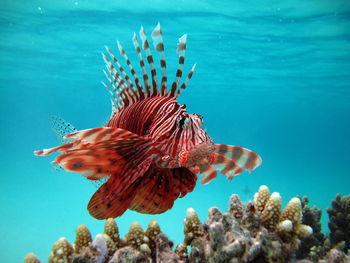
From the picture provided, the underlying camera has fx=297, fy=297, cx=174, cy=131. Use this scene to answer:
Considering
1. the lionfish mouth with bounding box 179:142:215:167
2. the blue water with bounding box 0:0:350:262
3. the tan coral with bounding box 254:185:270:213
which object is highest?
the blue water with bounding box 0:0:350:262

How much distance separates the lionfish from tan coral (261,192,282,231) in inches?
12.4

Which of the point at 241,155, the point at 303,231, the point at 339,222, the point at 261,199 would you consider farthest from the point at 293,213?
the point at 339,222

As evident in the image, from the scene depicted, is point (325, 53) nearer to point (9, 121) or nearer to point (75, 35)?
point (75, 35)

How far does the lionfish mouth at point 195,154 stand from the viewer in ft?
6.84

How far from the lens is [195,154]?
2.10 meters

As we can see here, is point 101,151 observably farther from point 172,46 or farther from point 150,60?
point 172,46

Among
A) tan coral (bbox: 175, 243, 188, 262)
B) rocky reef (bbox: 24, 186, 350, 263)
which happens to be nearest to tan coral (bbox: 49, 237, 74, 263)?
rocky reef (bbox: 24, 186, 350, 263)

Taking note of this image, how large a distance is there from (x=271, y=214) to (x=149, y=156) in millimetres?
1051

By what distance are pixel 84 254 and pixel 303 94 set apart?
41.4 m

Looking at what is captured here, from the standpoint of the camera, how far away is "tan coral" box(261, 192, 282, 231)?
229 centimetres

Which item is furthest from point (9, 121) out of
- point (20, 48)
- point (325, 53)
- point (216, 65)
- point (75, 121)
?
point (325, 53)

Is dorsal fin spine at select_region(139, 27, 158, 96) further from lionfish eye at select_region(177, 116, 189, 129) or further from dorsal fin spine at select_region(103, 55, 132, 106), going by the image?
lionfish eye at select_region(177, 116, 189, 129)

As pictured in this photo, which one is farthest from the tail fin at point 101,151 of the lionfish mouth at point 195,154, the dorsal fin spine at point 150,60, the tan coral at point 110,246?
the dorsal fin spine at point 150,60

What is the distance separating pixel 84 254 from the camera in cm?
214
